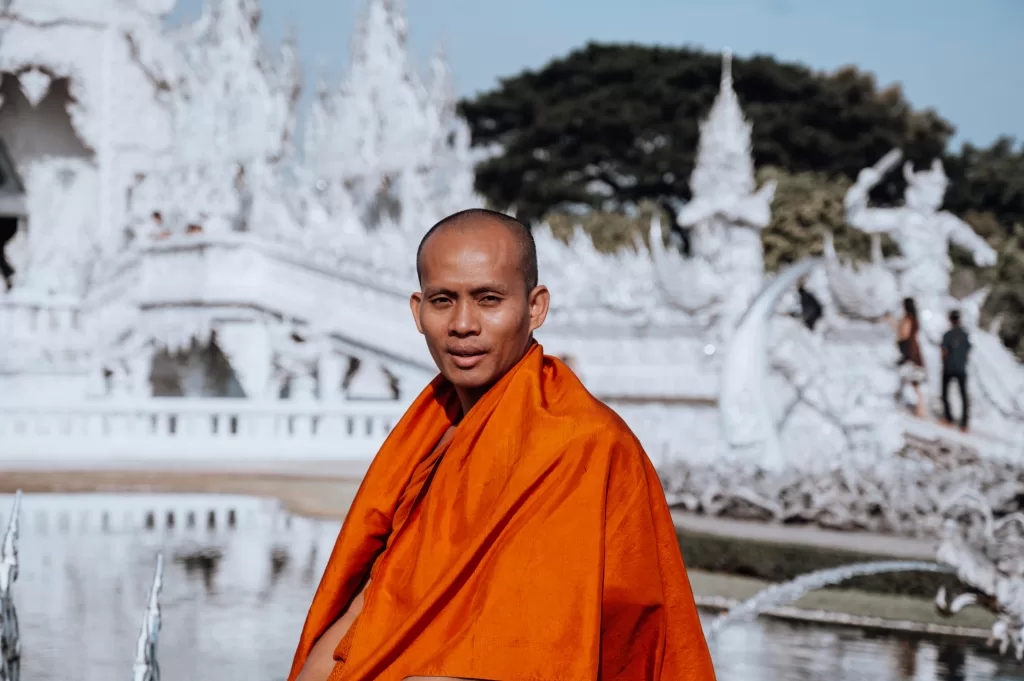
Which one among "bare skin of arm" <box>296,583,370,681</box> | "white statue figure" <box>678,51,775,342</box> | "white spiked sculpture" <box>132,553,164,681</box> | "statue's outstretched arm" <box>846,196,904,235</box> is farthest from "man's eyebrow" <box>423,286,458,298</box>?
"white statue figure" <box>678,51,775,342</box>

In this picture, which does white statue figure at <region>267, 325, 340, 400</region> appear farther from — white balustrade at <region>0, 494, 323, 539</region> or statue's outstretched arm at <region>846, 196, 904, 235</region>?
statue's outstretched arm at <region>846, 196, 904, 235</region>

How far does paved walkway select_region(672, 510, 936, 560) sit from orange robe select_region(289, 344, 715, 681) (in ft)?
19.2

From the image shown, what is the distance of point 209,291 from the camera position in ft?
61.1

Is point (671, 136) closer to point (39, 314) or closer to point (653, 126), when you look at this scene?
point (653, 126)

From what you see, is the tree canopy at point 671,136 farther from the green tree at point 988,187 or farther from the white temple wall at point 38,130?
the white temple wall at point 38,130

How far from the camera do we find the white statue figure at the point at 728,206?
18.7m

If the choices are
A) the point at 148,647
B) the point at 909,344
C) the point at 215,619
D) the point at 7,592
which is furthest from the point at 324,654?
the point at 909,344

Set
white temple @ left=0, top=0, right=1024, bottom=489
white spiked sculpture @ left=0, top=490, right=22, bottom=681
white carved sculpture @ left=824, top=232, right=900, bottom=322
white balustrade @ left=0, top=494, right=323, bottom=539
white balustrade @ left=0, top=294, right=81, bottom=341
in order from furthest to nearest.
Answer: white balustrade @ left=0, top=294, right=81, bottom=341
white carved sculpture @ left=824, top=232, right=900, bottom=322
white temple @ left=0, top=0, right=1024, bottom=489
white balustrade @ left=0, top=494, right=323, bottom=539
white spiked sculpture @ left=0, top=490, right=22, bottom=681

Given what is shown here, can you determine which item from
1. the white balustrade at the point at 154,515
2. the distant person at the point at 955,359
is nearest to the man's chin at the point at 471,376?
the white balustrade at the point at 154,515

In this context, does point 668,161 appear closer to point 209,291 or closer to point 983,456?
point 209,291

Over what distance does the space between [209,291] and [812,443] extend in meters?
9.08

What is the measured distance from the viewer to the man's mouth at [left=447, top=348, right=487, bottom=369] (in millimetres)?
2455

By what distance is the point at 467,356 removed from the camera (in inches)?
97.0

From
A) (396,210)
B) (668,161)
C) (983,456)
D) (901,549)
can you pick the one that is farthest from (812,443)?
(668,161)
